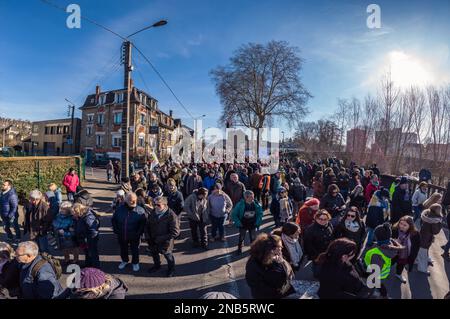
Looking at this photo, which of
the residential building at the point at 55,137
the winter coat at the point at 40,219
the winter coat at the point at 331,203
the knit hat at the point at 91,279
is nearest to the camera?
the knit hat at the point at 91,279

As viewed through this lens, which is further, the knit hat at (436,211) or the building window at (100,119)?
the building window at (100,119)

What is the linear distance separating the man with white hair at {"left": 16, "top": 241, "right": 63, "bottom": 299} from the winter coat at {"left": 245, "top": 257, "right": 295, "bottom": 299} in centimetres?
219

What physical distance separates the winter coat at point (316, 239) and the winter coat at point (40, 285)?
11.3ft

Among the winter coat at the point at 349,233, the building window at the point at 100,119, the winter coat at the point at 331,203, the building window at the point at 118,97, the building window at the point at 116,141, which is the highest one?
the building window at the point at 118,97

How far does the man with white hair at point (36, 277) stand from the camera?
2.56 meters

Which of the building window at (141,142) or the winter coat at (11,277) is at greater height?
the building window at (141,142)

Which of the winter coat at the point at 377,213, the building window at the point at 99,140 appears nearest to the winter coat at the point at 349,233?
the winter coat at the point at 377,213

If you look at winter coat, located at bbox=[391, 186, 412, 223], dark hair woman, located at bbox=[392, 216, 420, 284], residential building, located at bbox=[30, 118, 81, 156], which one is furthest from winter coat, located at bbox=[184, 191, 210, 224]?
residential building, located at bbox=[30, 118, 81, 156]

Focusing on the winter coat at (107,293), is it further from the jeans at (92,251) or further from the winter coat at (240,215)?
the winter coat at (240,215)

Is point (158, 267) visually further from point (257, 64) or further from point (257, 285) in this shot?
point (257, 64)

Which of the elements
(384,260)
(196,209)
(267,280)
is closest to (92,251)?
(196,209)
